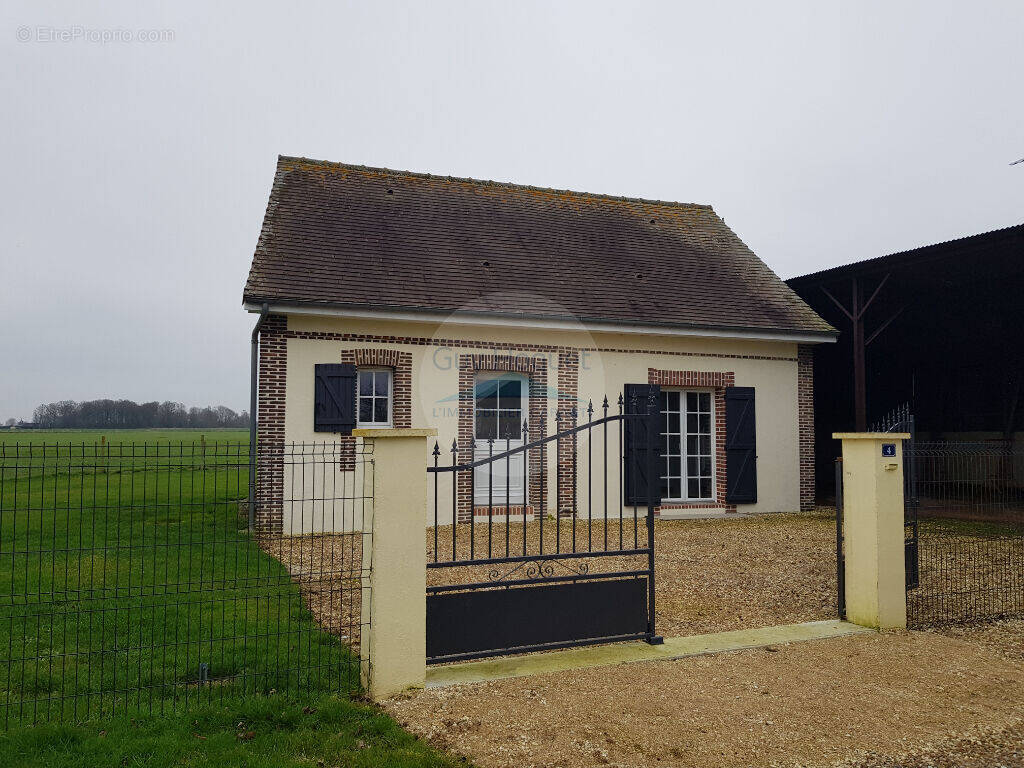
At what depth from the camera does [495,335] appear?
36.2ft

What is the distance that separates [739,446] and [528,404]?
12.5 feet

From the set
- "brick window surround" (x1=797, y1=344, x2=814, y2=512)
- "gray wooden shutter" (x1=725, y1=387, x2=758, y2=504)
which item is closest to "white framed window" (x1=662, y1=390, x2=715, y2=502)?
"gray wooden shutter" (x1=725, y1=387, x2=758, y2=504)

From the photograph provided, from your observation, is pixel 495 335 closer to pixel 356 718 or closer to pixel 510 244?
pixel 510 244

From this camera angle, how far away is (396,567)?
14.0ft

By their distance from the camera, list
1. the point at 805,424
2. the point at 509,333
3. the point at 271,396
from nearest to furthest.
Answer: the point at 271,396 < the point at 509,333 < the point at 805,424

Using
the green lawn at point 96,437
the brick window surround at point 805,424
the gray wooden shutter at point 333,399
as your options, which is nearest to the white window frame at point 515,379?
the gray wooden shutter at point 333,399

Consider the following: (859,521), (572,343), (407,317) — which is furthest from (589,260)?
(859,521)

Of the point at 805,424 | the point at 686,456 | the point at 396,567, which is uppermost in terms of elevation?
the point at 805,424

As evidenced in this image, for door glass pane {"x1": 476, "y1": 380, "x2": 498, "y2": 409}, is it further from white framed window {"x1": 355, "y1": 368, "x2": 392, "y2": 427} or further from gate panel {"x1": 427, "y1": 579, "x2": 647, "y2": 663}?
gate panel {"x1": 427, "y1": 579, "x2": 647, "y2": 663}

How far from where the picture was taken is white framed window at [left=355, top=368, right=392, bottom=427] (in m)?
10.5

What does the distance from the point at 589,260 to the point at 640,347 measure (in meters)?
2.18

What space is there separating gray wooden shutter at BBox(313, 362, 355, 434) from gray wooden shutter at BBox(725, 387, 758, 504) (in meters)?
6.32

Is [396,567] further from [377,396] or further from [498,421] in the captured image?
[498,421]

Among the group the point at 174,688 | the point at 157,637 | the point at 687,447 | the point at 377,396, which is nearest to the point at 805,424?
the point at 687,447
